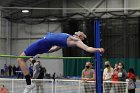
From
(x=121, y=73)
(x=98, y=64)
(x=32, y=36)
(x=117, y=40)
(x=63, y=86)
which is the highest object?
(x=32, y=36)

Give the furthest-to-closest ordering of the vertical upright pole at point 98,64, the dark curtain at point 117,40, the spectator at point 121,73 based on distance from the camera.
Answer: the dark curtain at point 117,40 → the spectator at point 121,73 → the vertical upright pole at point 98,64

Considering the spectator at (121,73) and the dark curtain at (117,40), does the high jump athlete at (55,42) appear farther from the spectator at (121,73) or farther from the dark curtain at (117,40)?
the dark curtain at (117,40)

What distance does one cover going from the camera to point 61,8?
32.4 m

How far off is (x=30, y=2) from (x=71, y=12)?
3.86 m

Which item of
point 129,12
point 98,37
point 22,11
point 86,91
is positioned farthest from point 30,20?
point 98,37

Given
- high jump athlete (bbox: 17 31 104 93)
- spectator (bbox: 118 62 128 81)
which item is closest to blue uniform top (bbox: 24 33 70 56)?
high jump athlete (bbox: 17 31 104 93)

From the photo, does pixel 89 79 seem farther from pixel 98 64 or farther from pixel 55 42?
pixel 55 42

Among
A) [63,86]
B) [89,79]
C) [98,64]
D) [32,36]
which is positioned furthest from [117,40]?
[98,64]

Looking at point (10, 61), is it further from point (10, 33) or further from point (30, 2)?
point (30, 2)

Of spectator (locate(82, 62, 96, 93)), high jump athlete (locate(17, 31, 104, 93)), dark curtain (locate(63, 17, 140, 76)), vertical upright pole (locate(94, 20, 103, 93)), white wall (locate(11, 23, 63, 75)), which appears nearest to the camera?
high jump athlete (locate(17, 31, 104, 93))

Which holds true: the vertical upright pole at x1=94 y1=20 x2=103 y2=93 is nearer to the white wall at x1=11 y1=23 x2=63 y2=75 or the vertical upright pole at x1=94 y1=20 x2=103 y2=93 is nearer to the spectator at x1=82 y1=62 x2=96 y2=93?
the spectator at x1=82 y1=62 x2=96 y2=93

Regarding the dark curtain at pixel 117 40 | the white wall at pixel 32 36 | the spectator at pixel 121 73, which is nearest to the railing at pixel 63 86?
the spectator at pixel 121 73

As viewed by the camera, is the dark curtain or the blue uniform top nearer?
the blue uniform top

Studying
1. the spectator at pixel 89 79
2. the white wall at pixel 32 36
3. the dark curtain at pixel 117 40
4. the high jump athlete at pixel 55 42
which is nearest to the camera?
the high jump athlete at pixel 55 42
